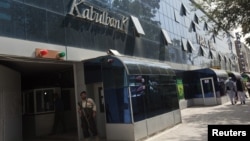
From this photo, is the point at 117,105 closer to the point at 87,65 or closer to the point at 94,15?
the point at 87,65

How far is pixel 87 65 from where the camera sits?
41.0ft

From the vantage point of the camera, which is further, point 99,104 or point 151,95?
point 99,104

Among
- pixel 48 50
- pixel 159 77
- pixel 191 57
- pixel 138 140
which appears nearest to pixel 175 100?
pixel 159 77

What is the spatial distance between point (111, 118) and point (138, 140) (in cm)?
142

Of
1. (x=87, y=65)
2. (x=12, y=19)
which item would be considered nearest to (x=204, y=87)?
(x=87, y=65)

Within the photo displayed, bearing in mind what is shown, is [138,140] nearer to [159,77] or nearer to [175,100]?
[159,77]

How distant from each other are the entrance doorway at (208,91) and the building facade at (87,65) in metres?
6.62

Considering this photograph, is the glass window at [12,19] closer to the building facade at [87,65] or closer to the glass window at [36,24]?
the building facade at [87,65]

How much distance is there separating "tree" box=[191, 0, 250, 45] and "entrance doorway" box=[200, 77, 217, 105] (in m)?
5.27

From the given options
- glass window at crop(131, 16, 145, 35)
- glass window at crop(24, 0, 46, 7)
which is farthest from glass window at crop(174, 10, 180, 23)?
glass window at crop(24, 0, 46, 7)

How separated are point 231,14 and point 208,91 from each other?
308 inches

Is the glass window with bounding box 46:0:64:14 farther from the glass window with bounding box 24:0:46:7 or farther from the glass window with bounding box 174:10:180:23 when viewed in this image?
the glass window with bounding box 174:10:180:23

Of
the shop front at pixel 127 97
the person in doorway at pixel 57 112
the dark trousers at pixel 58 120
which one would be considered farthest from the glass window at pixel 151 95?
the dark trousers at pixel 58 120

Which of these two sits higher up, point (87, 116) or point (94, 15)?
point (94, 15)
